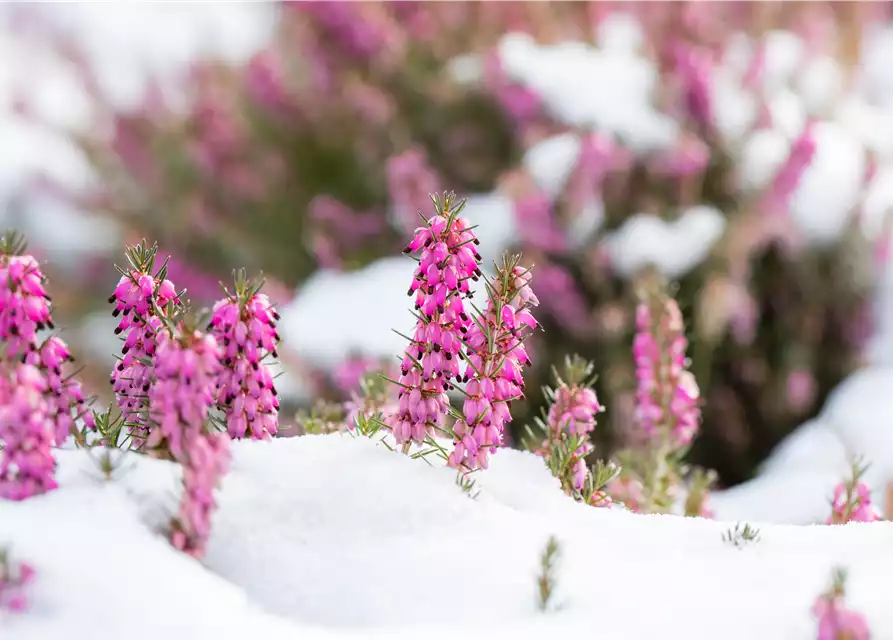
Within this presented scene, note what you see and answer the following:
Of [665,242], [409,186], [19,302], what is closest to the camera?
Result: [19,302]

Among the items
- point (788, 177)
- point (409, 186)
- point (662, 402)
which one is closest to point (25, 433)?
point (662, 402)

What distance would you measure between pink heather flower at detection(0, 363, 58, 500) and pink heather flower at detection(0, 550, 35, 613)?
168mm

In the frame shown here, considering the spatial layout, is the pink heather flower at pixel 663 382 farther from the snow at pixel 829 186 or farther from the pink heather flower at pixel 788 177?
the snow at pixel 829 186

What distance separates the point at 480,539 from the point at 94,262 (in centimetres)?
432

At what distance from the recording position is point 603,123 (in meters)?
4.16

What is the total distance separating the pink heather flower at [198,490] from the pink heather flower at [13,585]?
0.73 ft

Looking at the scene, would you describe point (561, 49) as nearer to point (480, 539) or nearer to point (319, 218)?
point (319, 218)

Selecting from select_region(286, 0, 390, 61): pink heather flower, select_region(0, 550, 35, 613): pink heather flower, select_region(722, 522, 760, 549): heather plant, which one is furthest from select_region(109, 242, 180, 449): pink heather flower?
select_region(286, 0, 390, 61): pink heather flower

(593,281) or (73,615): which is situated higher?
(593,281)

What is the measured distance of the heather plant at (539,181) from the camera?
3.98 m

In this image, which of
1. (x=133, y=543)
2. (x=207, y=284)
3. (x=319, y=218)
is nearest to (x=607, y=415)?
(x=319, y=218)

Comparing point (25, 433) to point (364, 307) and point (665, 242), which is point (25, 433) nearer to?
point (364, 307)

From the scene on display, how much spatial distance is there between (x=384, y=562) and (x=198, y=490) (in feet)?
1.04

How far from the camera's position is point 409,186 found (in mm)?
4082
